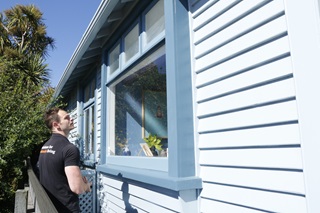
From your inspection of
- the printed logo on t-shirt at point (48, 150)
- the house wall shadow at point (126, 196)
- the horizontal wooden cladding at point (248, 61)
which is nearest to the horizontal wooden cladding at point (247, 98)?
the horizontal wooden cladding at point (248, 61)

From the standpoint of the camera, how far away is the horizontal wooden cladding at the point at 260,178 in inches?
61.8

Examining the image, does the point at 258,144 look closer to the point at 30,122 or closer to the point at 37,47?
the point at 30,122

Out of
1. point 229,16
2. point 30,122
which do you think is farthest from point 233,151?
point 30,122

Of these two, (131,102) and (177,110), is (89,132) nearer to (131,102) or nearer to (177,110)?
(131,102)

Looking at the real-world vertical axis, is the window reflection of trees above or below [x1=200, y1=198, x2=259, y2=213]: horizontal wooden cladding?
above

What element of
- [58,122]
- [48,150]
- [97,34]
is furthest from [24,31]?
[48,150]

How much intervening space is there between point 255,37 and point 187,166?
123cm

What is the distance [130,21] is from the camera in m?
4.05

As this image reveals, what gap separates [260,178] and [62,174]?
6.22 feet

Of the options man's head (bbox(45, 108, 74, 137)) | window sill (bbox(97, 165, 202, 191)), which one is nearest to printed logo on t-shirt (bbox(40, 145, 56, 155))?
man's head (bbox(45, 108, 74, 137))

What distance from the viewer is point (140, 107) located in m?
4.83

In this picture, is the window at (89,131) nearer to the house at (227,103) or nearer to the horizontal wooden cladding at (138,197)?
the horizontal wooden cladding at (138,197)

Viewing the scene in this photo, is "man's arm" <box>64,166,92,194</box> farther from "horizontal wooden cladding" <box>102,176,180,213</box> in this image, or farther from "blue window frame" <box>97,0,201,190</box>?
"horizontal wooden cladding" <box>102,176,180,213</box>

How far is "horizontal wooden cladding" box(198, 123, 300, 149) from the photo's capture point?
63.4 inches
